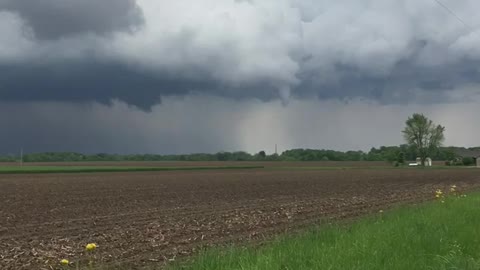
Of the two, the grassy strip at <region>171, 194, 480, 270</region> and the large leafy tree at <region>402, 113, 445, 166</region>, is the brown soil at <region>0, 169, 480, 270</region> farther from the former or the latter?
the large leafy tree at <region>402, 113, 445, 166</region>

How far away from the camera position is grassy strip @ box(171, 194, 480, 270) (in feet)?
29.4

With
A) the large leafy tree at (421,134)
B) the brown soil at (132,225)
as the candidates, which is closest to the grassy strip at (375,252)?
the brown soil at (132,225)

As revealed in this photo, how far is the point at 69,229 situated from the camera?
21.2 meters

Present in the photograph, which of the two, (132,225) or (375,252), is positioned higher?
(375,252)

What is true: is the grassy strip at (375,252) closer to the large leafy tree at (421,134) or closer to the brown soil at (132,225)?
the brown soil at (132,225)

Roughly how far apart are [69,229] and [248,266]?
14086 mm

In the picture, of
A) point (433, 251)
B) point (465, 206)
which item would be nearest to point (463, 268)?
point (433, 251)

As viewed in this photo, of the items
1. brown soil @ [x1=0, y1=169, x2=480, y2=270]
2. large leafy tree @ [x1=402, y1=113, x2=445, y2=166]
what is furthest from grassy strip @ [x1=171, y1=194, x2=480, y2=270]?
large leafy tree @ [x1=402, y1=113, x2=445, y2=166]

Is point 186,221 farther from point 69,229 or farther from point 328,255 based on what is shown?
point 328,255

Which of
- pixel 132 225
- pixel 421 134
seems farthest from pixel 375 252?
pixel 421 134

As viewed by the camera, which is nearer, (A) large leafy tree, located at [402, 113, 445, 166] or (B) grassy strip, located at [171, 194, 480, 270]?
(B) grassy strip, located at [171, 194, 480, 270]

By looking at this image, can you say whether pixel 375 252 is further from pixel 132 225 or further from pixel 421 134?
pixel 421 134

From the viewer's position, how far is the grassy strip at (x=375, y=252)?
29.4 feet

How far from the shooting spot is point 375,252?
1002cm
